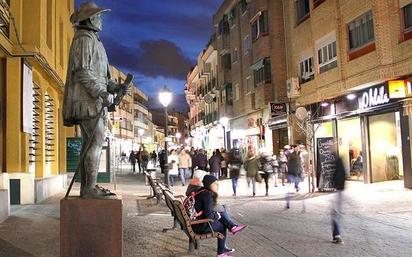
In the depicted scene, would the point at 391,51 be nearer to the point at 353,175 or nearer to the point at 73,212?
the point at 353,175

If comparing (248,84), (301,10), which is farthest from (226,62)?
(301,10)

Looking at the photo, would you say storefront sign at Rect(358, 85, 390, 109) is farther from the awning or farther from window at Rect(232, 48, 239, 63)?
window at Rect(232, 48, 239, 63)

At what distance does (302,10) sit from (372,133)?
8868mm

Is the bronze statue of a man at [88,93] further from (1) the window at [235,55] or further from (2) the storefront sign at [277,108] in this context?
(1) the window at [235,55]

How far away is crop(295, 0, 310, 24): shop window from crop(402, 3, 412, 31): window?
8.42 m

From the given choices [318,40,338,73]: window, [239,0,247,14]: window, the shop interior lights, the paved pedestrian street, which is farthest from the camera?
[239,0,247,14]: window

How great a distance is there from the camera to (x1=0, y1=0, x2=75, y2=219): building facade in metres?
14.3

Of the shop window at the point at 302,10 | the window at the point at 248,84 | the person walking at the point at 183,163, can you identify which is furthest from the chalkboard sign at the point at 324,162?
the window at the point at 248,84

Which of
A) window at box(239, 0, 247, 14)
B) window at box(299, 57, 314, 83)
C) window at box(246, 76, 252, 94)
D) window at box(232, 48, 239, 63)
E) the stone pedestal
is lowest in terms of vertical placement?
the stone pedestal

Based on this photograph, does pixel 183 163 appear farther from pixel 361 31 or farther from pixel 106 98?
pixel 106 98

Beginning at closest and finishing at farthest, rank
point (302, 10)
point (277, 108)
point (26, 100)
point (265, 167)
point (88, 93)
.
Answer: point (88, 93) → point (26, 100) → point (265, 167) → point (302, 10) → point (277, 108)

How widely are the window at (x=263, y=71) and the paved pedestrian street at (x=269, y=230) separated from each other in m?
15.6

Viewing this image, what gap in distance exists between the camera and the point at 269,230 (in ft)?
35.3

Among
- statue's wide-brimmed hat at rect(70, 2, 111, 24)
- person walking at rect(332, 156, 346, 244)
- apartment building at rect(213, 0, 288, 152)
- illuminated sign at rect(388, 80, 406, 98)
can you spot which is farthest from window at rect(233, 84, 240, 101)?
statue's wide-brimmed hat at rect(70, 2, 111, 24)
